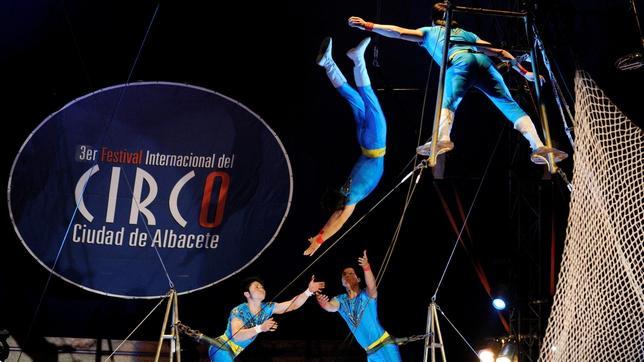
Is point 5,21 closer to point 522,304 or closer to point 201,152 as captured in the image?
point 201,152

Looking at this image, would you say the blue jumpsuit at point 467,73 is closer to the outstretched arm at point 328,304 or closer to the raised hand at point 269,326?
the outstretched arm at point 328,304

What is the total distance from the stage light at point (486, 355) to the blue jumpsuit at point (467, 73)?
1.88 m

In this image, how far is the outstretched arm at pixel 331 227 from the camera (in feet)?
23.1

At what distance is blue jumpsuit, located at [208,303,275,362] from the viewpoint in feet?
21.9

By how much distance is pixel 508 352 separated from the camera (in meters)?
6.31

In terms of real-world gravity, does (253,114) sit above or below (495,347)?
above

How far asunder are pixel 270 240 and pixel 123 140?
1.58m

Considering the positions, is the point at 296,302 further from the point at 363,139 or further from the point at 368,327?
the point at 363,139

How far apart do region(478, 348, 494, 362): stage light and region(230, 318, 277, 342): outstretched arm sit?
170 cm

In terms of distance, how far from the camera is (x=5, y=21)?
274 inches

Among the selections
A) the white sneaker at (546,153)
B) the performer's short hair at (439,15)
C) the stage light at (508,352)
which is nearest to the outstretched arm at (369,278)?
the stage light at (508,352)

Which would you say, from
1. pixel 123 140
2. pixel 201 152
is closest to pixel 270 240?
pixel 201 152

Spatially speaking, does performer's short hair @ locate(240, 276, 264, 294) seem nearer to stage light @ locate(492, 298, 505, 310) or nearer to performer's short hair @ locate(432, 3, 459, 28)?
stage light @ locate(492, 298, 505, 310)

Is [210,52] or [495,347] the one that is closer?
[495,347]
